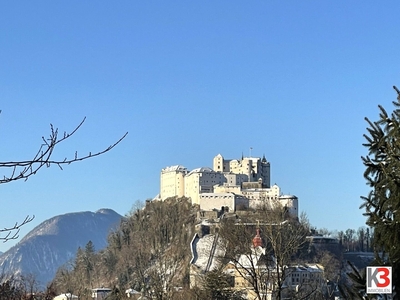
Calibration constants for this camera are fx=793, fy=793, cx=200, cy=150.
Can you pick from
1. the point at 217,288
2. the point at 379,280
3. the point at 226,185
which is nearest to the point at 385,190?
the point at 379,280

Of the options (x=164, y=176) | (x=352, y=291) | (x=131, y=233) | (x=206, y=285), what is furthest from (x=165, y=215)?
(x=352, y=291)

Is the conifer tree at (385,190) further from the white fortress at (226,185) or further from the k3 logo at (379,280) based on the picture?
the white fortress at (226,185)

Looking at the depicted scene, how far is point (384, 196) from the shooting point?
1122 cm

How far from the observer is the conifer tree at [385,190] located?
1098 centimetres

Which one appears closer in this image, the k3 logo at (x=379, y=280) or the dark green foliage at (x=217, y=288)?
the k3 logo at (x=379, y=280)

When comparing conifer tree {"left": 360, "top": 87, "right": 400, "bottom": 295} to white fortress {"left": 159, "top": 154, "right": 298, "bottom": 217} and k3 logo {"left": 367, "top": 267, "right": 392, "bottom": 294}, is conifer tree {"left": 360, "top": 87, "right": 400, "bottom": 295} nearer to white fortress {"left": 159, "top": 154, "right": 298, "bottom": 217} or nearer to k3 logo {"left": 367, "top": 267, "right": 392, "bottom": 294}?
k3 logo {"left": 367, "top": 267, "right": 392, "bottom": 294}

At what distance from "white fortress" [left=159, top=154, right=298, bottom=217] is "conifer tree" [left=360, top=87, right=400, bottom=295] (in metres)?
82.1

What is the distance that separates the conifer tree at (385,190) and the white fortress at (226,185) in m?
82.1

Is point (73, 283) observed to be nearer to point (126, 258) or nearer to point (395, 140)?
point (126, 258)

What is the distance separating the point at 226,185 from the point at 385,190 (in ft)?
302

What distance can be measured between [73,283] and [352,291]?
2939 inches

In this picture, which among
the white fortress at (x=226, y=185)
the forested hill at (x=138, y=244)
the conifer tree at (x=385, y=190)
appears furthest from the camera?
the white fortress at (x=226, y=185)

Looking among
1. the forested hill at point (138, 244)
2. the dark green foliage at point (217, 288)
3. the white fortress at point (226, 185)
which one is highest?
the white fortress at point (226, 185)

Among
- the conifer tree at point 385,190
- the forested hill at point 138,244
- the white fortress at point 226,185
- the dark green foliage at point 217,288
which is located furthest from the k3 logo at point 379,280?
the white fortress at point 226,185
